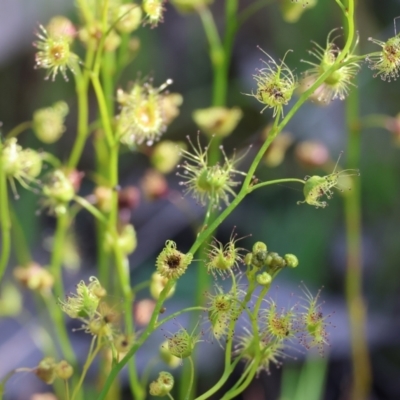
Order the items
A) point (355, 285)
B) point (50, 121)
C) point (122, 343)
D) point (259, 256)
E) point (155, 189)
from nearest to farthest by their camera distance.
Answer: point (259, 256)
point (122, 343)
point (50, 121)
point (155, 189)
point (355, 285)

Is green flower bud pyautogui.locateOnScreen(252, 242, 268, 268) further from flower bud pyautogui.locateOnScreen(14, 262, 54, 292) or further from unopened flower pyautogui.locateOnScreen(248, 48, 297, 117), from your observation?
A: flower bud pyautogui.locateOnScreen(14, 262, 54, 292)

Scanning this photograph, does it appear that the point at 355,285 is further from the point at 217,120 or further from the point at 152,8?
the point at 152,8

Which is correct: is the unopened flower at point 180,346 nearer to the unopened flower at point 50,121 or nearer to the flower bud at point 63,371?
the flower bud at point 63,371

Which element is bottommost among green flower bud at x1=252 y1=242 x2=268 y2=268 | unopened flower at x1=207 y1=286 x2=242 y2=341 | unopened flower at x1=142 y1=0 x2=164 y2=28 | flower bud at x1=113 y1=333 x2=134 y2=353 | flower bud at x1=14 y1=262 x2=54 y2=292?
flower bud at x1=113 y1=333 x2=134 y2=353

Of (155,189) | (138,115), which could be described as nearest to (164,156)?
(155,189)

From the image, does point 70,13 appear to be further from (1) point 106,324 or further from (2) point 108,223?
(1) point 106,324

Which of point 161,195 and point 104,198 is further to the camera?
point 161,195

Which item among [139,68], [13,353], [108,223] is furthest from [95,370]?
[139,68]

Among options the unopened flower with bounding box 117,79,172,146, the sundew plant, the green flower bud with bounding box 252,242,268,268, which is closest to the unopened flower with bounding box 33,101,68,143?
the sundew plant
